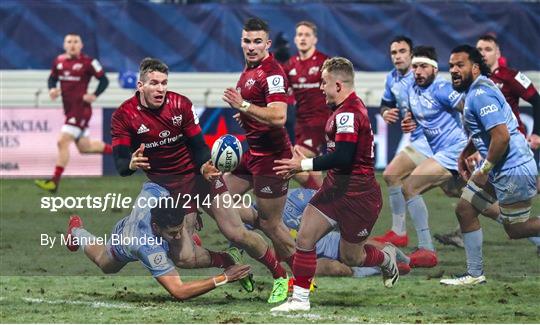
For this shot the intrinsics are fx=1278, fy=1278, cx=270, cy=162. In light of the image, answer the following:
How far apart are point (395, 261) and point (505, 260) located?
2.50 meters

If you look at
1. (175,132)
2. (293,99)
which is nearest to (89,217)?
(293,99)

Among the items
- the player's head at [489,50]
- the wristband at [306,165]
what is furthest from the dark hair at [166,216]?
the player's head at [489,50]

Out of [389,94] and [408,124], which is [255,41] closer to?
[408,124]

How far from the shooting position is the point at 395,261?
11.5 metres

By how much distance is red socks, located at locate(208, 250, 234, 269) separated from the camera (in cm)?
1140

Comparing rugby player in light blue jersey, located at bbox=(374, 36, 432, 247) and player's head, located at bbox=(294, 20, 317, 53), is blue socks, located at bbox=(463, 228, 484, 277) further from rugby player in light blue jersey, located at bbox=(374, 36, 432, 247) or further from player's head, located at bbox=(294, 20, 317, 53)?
player's head, located at bbox=(294, 20, 317, 53)

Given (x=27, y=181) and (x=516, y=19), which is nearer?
(x=27, y=181)

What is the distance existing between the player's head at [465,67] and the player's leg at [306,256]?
2.08 m

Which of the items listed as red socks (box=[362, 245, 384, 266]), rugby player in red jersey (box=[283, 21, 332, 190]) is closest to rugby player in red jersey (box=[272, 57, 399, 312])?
red socks (box=[362, 245, 384, 266])

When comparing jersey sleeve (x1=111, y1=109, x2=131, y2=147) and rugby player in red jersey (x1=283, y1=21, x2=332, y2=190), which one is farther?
rugby player in red jersey (x1=283, y1=21, x2=332, y2=190)

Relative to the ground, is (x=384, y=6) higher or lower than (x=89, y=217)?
higher

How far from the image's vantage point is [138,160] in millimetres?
10648

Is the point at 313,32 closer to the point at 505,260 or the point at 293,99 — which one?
the point at 293,99

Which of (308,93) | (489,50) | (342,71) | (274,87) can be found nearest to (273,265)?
(274,87)
